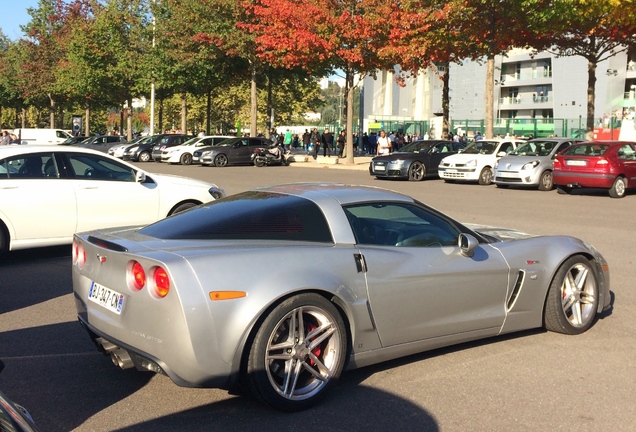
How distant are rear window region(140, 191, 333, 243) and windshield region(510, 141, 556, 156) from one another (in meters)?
19.5

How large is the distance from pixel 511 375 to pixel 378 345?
3.43ft

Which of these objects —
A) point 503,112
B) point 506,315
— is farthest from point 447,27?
point 503,112

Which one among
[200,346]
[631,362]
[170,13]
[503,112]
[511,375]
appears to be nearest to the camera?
[200,346]

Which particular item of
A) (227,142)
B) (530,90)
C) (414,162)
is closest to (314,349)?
(414,162)

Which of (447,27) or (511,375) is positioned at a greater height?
(447,27)

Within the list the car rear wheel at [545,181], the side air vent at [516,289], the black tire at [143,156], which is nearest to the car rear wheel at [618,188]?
the car rear wheel at [545,181]

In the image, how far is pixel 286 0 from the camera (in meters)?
34.2

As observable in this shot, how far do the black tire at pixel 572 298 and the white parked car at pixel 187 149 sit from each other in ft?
108

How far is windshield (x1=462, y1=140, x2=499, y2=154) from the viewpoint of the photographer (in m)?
25.2

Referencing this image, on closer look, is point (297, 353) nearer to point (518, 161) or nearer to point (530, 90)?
point (518, 161)

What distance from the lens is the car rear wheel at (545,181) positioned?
73.3ft

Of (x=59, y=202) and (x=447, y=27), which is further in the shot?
(x=447, y=27)

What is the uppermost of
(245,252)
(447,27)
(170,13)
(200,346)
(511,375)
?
(170,13)

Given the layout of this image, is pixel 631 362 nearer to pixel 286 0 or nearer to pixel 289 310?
pixel 289 310
